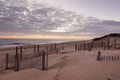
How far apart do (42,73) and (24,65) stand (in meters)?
6.86

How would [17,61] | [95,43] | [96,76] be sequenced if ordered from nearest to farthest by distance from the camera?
[96,76]
[17,61]
[95,43]

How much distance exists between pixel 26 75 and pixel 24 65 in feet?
23.0

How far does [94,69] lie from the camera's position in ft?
38.9

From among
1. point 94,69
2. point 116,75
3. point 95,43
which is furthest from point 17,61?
point 95,43

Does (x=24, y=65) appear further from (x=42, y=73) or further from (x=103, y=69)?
(x=103, y=69)

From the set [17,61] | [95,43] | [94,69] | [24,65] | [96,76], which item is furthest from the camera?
[95,43]

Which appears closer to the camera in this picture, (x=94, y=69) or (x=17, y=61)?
(x=94, y=69)

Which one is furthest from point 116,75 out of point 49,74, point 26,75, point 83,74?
point 26,75

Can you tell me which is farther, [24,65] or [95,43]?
[95,43]

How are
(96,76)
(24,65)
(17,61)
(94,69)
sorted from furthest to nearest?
1. (24,65)
2. (17,61)
3. (94,69)
4. (96,76)

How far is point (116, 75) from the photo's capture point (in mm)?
11117

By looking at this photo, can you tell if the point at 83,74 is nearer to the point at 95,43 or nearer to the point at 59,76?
the point at 59,76

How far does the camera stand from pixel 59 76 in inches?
415

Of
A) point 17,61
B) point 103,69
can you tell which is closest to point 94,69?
point 103,69
